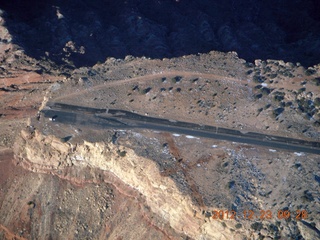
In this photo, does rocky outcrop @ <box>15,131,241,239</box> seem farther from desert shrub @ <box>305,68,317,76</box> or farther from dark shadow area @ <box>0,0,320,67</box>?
desert shrub @ <box>305,68,317,76</box>

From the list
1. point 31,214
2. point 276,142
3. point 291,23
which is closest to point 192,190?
point 276,142

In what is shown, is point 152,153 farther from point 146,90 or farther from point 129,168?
point 146,90

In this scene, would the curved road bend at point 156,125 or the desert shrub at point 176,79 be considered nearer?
the curved road bend at point 156,125

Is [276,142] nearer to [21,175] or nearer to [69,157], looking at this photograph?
[69,157]
